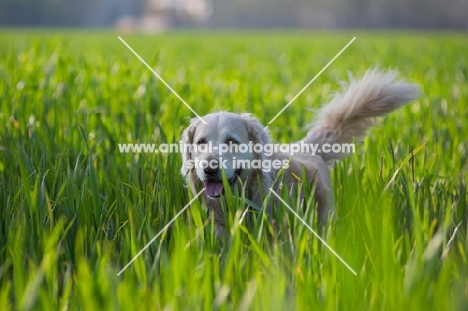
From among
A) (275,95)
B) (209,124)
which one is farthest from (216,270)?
(275,95)

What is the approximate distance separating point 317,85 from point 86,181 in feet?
20.0

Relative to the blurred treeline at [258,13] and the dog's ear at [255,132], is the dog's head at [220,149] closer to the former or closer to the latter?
the dog's ear at [255,132]

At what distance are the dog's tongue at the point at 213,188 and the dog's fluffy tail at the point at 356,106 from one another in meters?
1.20

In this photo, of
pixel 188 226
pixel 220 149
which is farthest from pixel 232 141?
pixel 188 226

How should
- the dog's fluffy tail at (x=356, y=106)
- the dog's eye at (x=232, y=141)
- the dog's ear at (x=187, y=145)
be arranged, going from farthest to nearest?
the dog's fluffy tail at (x=356, y=106), the dog's ear at (x=187, y=145), the dog's eye at (x=232, y=141)

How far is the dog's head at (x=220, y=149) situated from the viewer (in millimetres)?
3338

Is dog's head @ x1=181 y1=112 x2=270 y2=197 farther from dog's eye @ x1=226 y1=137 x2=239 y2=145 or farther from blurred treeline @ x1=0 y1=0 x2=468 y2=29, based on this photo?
blurred treeline @ x1=0 y1=0 x2=468 y2=29

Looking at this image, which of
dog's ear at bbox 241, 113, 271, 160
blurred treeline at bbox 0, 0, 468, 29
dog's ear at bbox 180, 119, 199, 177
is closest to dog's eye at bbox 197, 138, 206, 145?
dog's ear at bbox 180, 119, 199, 177

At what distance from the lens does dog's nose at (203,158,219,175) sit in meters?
3.29

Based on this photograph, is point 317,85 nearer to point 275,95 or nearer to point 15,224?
point 275,95

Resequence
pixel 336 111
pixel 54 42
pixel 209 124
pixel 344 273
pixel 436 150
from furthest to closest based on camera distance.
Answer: pixel 54 42, pixel 436 150, pixel 336 111, pixel 209 124, pixel 344 273

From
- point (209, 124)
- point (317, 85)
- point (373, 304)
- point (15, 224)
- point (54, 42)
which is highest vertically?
point (54, 42)

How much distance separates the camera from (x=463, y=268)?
2287mm

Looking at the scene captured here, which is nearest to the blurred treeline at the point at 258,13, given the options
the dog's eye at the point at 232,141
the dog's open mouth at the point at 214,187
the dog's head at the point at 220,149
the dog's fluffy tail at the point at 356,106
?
the dog's fluffy tail at the point at 356,106
